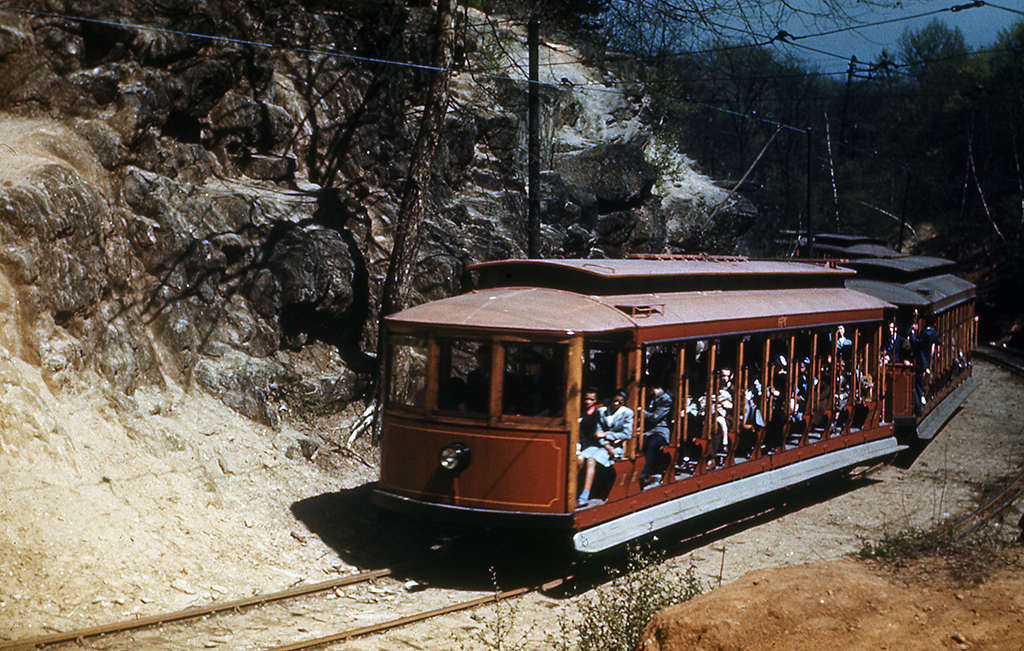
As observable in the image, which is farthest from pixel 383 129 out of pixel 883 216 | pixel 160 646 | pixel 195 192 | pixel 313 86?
pixel 883 216

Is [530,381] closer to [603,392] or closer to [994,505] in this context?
[603,392]

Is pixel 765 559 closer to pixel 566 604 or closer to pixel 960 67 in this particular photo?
pixel 566 604

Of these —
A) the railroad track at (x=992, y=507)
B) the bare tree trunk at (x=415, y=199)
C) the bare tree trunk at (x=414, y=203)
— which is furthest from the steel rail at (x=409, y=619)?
the bare tree trunk at (x=414, y=203)

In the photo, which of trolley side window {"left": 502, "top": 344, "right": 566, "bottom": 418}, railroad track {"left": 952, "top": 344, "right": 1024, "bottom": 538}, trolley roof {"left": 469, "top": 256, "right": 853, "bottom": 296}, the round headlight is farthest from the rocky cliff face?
railroad track {"left": 952, "top": 344, "right": 1024, "bottom": 538}

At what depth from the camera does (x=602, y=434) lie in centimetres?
885

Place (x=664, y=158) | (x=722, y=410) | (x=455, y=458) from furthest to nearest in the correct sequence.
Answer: (x=664, y=158)
(x=722, y=410)
(x=455, y=458)

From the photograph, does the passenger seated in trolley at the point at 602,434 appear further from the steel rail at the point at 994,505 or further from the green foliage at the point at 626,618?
the steel rail at the point at 994,505

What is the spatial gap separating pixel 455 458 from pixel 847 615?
377 centimetres

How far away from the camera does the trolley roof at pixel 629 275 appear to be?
960 cm

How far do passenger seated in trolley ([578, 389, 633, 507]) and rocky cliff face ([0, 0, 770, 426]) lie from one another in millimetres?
5821

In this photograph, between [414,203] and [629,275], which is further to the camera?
[414,203]

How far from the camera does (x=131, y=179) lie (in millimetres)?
13773

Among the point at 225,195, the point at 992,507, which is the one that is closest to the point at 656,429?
the point at 992,507

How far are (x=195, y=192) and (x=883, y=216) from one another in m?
50.3
